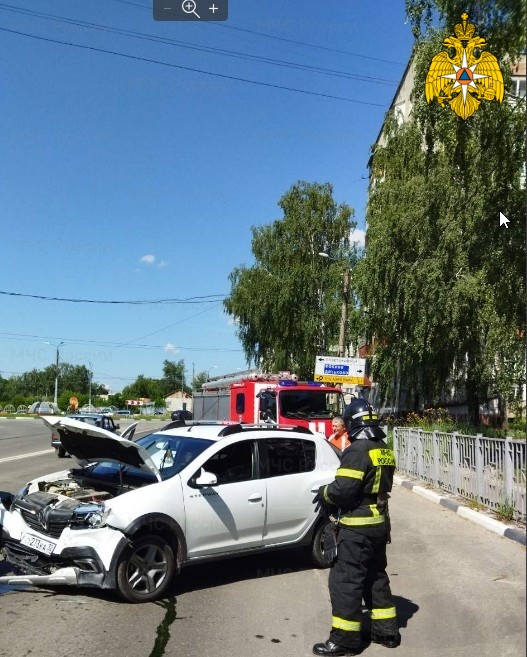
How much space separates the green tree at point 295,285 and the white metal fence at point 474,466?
2082cm

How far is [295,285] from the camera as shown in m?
37.9

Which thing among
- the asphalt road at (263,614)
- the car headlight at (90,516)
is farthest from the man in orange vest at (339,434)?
the car headlight at (90,516)

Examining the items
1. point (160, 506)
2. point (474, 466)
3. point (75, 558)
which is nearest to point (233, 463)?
point (160, 506)

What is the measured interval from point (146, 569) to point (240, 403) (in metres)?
12.4

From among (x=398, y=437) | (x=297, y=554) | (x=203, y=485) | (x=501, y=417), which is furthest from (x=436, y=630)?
(x=501, y=417)

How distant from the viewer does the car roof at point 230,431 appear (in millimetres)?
6875

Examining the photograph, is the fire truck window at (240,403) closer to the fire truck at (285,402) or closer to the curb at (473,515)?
the fire truck at (285,402)

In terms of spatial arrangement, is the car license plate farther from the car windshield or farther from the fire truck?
the fire truck

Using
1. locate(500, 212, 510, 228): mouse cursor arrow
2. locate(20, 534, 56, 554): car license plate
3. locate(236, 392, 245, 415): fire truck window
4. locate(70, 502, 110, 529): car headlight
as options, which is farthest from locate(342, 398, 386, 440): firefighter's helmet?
locate(236, 392, 245, 415): fire truck window

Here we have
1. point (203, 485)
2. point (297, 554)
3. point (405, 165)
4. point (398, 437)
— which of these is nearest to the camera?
point (203, 485)

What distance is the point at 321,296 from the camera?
3859 cm

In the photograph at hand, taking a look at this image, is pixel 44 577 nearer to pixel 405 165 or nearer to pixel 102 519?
pixel 102 519

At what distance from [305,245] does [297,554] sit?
3271 cm

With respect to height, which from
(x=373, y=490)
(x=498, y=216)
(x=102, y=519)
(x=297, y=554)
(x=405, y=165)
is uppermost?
(x=405, y=165)
